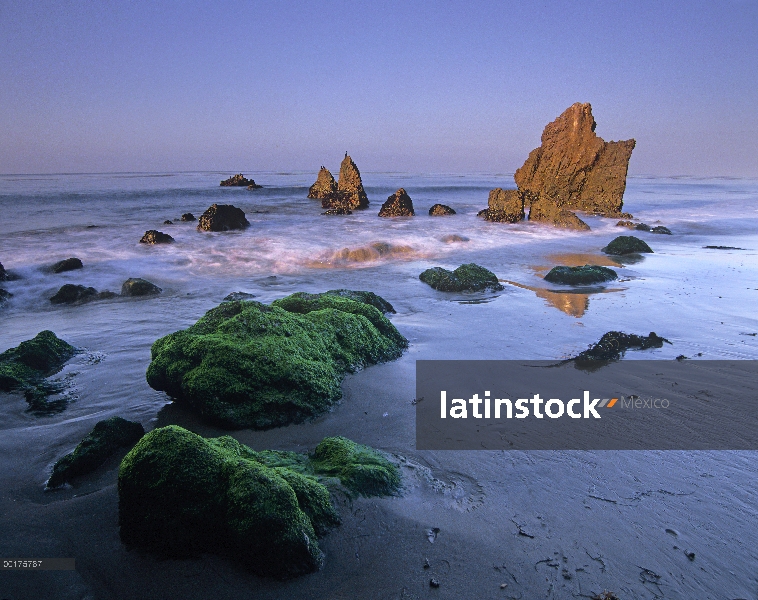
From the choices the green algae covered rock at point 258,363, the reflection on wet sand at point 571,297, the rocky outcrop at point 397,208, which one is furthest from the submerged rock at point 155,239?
the rocky outcrop at point 397,208

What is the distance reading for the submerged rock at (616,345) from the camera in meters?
5.72

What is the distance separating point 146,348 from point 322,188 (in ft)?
115

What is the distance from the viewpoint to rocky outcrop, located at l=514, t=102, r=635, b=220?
28141 millimetres

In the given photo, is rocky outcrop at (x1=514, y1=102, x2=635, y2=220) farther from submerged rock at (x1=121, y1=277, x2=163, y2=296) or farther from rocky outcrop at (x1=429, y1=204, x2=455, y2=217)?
submerged rock at (x1=121, y1=277, x2=163, y2=296)

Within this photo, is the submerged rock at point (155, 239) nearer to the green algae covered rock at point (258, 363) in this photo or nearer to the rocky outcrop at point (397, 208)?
the green algae covered rock at point (258, 363)

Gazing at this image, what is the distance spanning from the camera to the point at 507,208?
85.5ft

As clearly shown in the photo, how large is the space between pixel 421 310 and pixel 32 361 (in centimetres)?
543

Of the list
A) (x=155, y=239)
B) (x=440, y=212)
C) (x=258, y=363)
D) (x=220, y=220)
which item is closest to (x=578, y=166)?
(x=440, y=212)

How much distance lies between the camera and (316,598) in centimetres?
245

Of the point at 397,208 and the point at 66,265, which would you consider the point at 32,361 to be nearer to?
the point at 66,265

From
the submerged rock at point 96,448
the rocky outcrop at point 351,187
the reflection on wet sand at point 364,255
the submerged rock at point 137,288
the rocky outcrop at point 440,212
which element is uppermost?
the rocky outcrop at point 351,187

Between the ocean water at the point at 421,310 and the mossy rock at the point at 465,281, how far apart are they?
1.08 feet

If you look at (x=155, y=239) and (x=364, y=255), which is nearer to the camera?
(x=364, y=255)

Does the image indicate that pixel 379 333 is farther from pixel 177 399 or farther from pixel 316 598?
pixel 316 598
